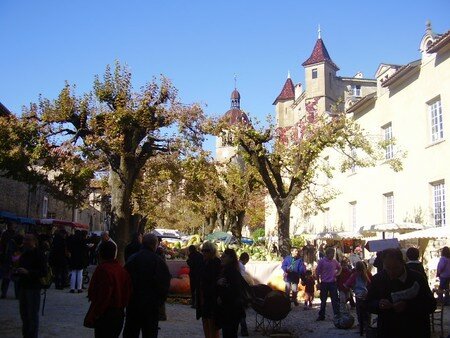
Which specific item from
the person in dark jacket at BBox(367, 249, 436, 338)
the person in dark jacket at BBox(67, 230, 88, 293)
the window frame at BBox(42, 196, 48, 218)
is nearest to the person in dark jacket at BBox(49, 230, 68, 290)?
the person in dark jacket at BBox(67, 230, 88, 293)

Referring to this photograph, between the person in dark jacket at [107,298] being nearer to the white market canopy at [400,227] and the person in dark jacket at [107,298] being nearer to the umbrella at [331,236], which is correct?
the white market canopy at [400,227]

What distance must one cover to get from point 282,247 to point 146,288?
49.7ft

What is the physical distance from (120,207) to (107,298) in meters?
14.1

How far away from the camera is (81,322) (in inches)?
422

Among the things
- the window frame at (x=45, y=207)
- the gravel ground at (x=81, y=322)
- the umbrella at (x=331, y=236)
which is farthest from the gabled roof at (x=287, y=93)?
the gravel ground at (x=81, y=322)

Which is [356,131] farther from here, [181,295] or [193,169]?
[181,295]

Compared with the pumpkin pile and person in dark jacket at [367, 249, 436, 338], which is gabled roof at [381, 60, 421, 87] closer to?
the pumpkin pile

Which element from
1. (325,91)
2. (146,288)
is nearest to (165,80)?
(146,288)

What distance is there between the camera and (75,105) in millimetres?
19875

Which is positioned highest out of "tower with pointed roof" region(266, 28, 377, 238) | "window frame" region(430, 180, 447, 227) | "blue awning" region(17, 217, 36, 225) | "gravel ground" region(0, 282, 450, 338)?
"tower with pointed roof" region(266, 28, 377, 238)

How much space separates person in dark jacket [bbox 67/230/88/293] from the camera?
1500cm

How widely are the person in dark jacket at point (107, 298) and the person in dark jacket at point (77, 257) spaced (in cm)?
957

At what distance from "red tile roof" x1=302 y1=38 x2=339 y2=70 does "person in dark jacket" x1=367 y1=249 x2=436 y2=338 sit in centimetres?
5129

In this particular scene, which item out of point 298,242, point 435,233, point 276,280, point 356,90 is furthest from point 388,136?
point 356,90
